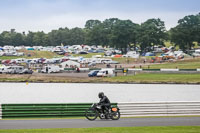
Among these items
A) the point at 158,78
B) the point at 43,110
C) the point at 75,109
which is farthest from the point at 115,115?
the point at 158,78

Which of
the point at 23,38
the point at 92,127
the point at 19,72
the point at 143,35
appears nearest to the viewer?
the point at 92,127

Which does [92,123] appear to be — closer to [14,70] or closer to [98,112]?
[98,112]

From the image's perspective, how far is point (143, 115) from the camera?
21594mm

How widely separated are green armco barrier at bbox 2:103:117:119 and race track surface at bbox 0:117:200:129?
97 centimetres

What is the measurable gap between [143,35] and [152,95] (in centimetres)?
6964

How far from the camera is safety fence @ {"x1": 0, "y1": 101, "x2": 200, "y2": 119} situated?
2100 cm

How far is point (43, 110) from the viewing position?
832 inches

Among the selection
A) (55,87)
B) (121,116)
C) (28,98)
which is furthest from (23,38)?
(121,116)

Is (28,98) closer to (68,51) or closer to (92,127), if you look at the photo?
(92,127)

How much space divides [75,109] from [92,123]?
2.42 metres

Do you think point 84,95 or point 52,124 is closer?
point 52,124

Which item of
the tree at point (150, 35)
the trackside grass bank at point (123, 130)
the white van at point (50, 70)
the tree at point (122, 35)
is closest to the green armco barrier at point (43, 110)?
the trackside grass bank at point (123, 130)

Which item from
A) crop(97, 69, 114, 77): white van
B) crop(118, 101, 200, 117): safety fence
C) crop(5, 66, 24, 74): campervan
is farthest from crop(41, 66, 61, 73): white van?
crop(118, 101, 200, 117): safety fence

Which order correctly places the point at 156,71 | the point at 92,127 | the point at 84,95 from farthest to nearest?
the point at 156,71 < the point at 84,95 < the point at 92,127
